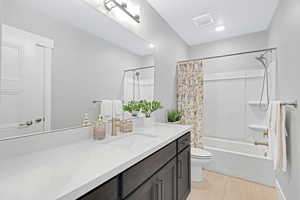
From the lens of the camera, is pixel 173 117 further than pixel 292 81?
Yes

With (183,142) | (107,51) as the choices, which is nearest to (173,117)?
(183,142)

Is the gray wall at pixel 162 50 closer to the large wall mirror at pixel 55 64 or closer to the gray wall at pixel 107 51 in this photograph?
the gray wall at pixel 107 51

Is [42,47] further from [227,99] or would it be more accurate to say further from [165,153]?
[227,99]

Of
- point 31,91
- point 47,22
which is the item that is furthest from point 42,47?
point 31,91

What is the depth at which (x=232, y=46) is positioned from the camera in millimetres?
3062

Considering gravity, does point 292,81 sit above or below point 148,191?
above

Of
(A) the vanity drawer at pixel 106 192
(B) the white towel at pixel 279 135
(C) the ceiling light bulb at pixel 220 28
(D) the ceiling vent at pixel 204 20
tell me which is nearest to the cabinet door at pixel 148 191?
(A) the vanity drawer at pixel 106 192

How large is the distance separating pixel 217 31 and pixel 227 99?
4.38 feet

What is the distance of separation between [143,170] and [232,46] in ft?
10.2

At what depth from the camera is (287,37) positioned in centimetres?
163

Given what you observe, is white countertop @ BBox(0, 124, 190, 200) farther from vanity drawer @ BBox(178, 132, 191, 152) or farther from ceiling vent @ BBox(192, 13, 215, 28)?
ceiling vent @ BBox(192, 13, 215, 28)

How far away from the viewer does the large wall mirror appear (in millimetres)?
844

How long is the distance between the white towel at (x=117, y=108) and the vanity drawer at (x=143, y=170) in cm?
61

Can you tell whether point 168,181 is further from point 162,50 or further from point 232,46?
point 232,46
